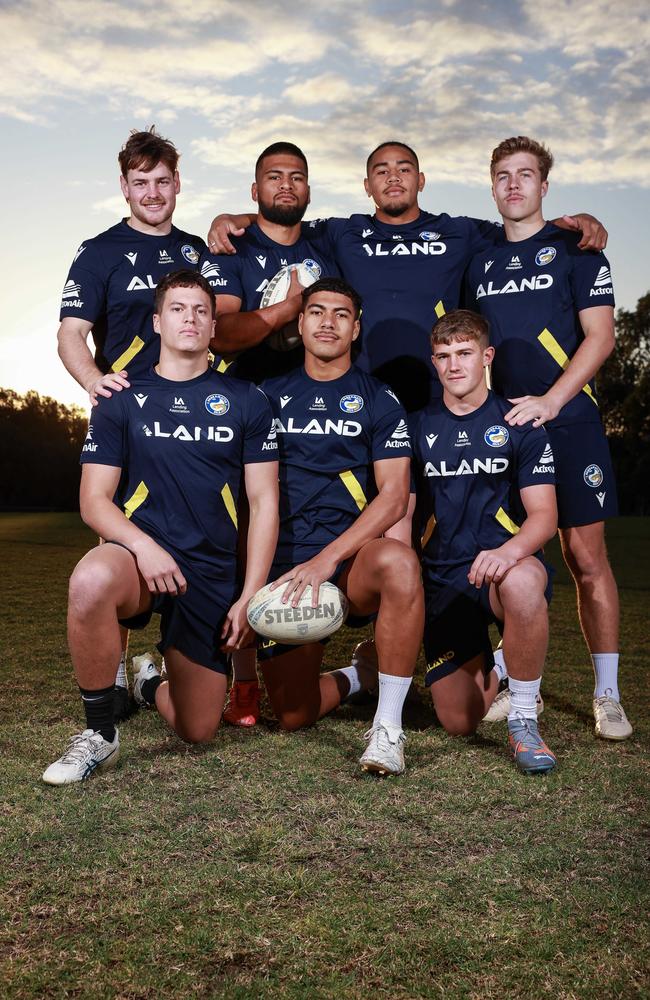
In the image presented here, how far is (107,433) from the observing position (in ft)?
12.5

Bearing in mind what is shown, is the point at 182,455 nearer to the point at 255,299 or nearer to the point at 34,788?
the point at 255,299

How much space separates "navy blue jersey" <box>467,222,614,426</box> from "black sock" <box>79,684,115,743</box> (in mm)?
2385

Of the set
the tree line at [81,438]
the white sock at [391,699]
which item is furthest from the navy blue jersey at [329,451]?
the tree line at [81,438]

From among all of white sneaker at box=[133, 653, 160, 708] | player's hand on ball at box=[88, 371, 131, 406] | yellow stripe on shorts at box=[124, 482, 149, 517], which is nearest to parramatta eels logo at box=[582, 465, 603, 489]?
yellow stripe on shorts at box=[124, 482, 149, 517]

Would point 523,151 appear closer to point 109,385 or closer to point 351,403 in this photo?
point 351,403

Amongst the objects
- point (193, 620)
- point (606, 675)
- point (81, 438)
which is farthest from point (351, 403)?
point (81, 438)

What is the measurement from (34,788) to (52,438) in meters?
57.1

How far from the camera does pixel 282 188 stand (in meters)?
4.53

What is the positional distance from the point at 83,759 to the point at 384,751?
1.13m

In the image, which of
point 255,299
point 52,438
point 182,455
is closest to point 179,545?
point 182,455

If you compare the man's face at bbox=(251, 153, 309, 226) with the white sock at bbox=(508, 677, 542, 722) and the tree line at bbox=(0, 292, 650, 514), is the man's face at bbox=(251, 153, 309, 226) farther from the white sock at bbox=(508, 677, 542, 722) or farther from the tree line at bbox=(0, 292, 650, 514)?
the tree line at bbox=(0, 292, 650, 514)

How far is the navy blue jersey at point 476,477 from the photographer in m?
4.00

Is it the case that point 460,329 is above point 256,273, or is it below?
below

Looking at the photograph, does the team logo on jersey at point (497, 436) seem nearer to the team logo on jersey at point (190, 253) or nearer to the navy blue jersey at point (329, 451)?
the navy blue jersey at point (329, 451)
